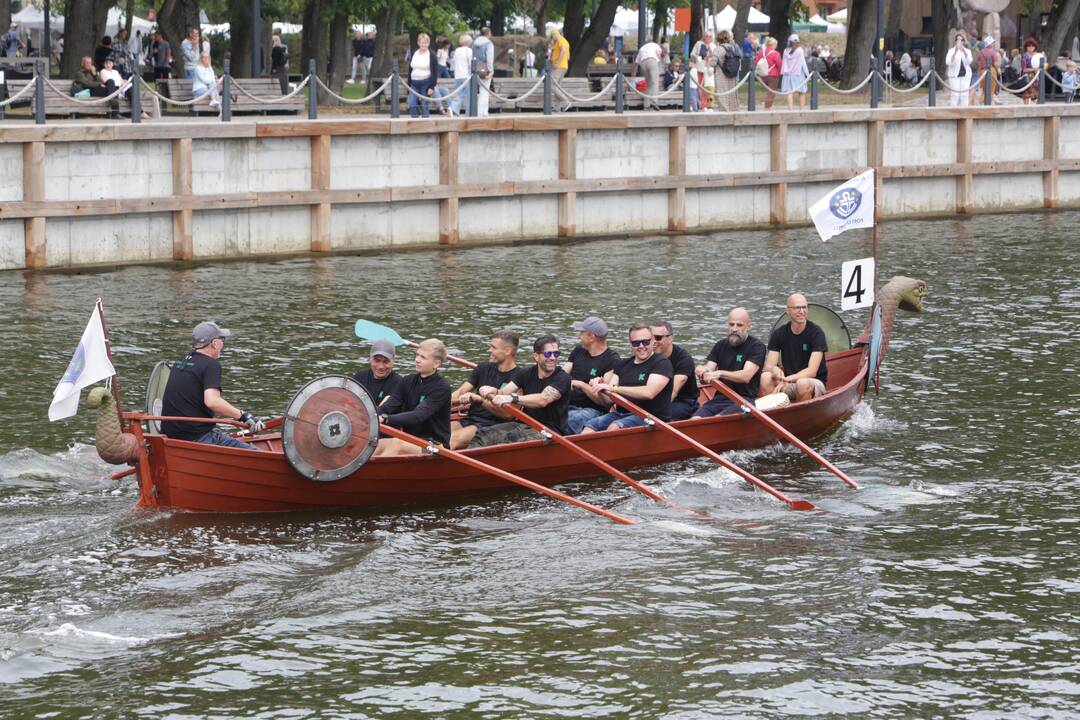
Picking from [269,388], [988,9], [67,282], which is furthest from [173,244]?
[988,9]

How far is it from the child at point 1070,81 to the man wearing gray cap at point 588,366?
25.6m

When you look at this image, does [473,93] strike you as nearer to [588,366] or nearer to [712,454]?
[588,366]

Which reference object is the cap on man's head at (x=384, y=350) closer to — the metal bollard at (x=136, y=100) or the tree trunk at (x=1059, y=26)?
the metal bollard at (x=136, y=100)

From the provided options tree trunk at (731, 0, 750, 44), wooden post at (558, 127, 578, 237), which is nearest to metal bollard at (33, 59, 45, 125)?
wooden post at (558, 127, 578, 237)

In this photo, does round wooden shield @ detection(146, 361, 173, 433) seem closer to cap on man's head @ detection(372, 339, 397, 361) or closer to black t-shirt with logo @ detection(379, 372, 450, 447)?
cap on man's head @ detection(372, 339, 397, 361)

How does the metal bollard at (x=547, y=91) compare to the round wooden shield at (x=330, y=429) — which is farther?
the metal bollard at (x=547, y=91)

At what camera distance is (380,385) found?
1513 cm

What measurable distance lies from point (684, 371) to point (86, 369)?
5.98 m

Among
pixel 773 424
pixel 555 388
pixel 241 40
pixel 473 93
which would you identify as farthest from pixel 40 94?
pixel 241 40

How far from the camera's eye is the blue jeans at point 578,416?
16266mm

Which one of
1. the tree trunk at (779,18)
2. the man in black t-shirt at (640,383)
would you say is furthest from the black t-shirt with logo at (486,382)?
the tree trunk at (779,18)

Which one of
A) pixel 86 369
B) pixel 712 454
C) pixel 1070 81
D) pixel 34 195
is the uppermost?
pixel 1070 81

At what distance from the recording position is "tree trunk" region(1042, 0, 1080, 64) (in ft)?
150

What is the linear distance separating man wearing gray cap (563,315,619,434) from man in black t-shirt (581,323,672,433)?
0.15m
